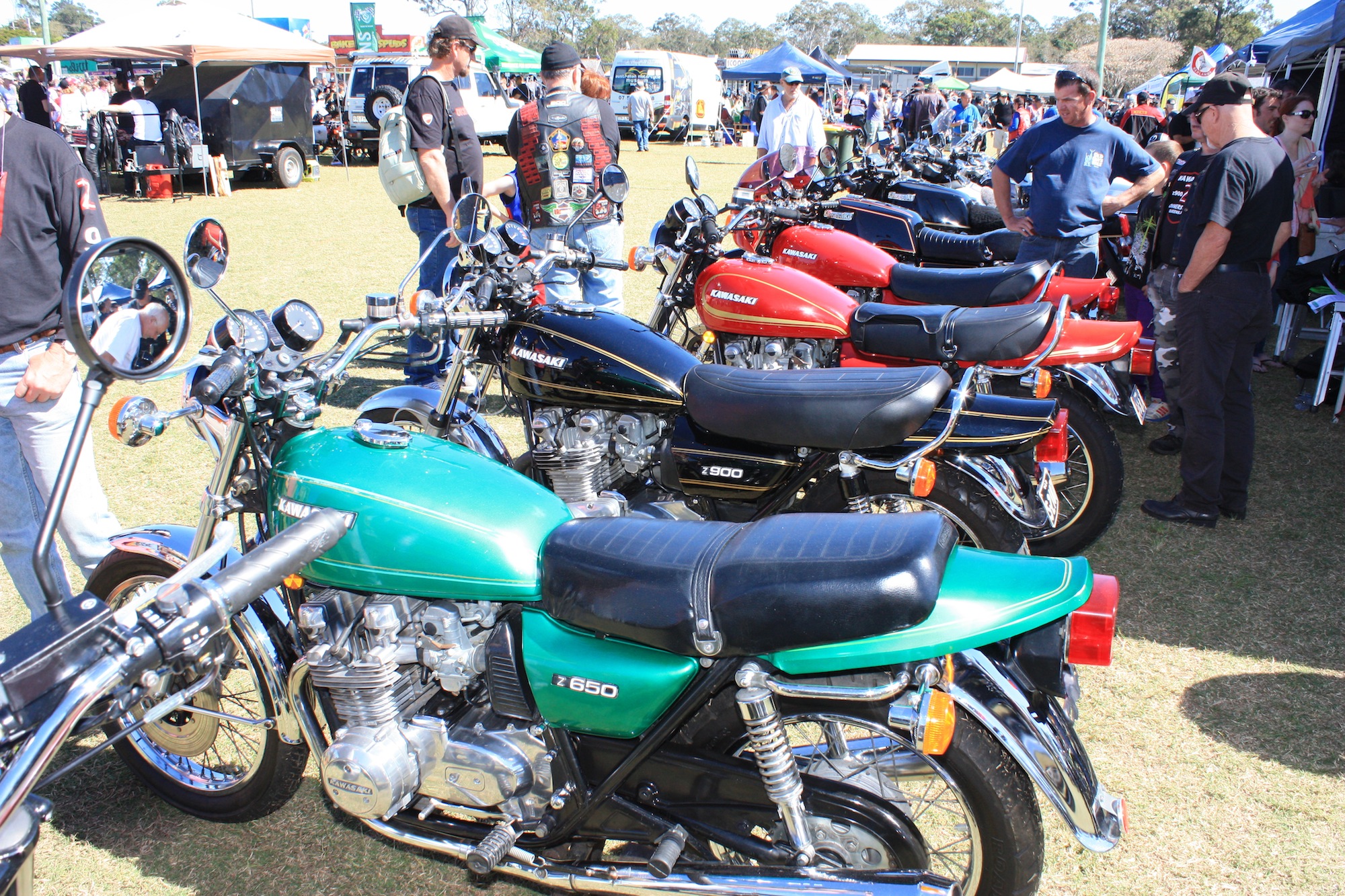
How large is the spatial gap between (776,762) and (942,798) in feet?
1.51

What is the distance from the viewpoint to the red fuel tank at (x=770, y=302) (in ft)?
13.3

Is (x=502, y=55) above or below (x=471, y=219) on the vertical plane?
above

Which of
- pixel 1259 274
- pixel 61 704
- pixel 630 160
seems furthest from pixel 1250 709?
pixel 630 160

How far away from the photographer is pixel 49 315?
2.77 metres

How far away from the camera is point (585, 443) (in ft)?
10.9

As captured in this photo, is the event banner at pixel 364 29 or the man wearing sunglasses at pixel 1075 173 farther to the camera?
the event banner at pixel 364 29

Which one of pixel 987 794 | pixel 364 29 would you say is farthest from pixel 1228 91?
pixel 364 29

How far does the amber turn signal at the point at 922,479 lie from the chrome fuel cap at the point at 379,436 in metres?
1.55

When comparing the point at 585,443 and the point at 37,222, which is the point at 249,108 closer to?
the point at 37,222

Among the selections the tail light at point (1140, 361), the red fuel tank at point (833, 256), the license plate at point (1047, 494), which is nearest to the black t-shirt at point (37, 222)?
the license plate at point (1047, 494)

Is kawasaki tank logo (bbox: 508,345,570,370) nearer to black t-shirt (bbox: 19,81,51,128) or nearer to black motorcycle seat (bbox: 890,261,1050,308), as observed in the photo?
black motorcycle seat (bbox: 890,261,1050,308)

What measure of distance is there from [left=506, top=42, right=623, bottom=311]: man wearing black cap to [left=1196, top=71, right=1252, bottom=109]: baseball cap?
9.58 ft

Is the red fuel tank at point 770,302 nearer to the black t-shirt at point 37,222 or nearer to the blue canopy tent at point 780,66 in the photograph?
the black t-shirt at point 37,222

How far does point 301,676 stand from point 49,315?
147 centimetres
